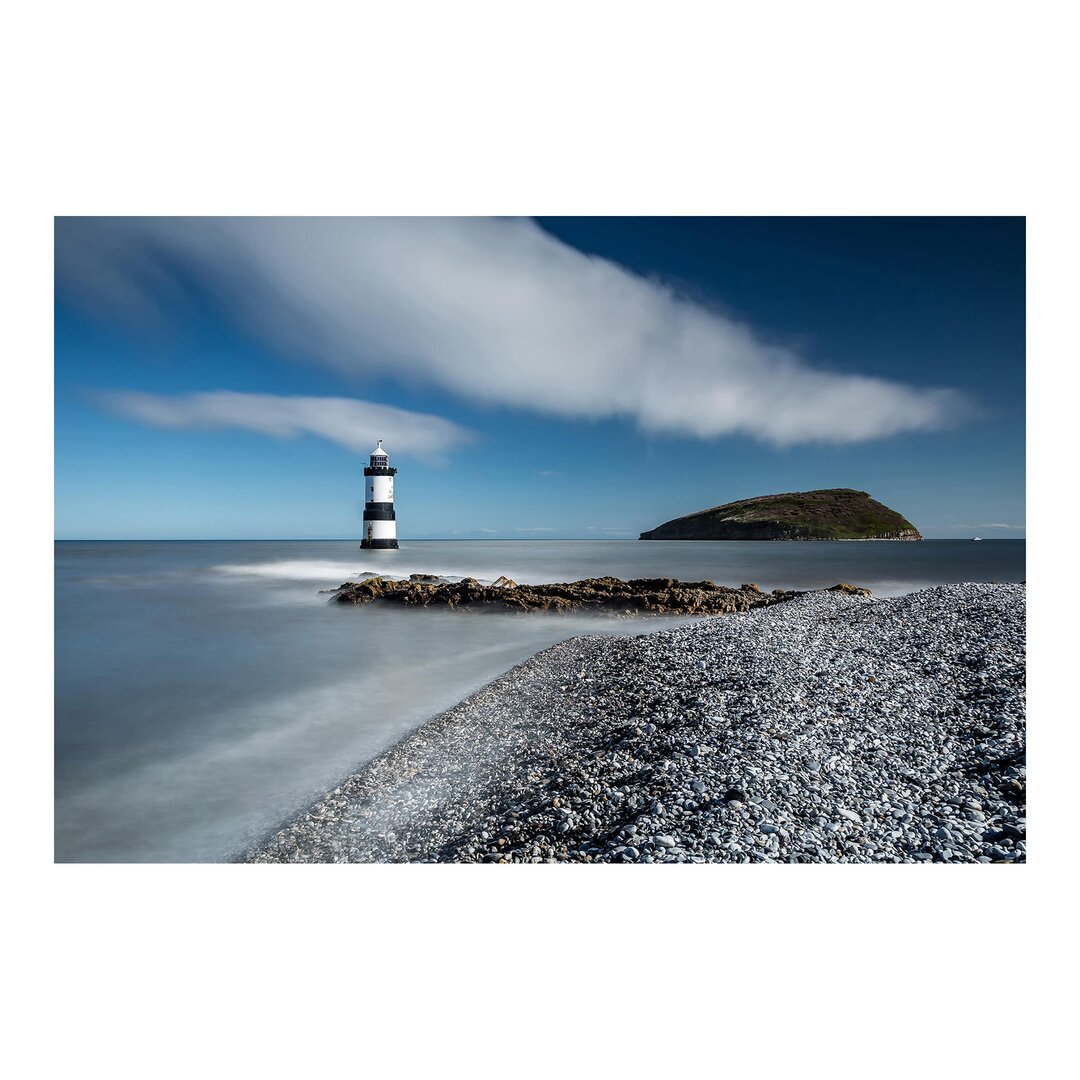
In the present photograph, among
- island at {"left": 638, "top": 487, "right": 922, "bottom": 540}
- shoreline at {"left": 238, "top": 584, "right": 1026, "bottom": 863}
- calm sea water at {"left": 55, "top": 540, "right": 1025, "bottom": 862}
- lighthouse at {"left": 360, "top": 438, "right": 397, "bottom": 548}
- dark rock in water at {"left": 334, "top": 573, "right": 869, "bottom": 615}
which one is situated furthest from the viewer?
dark rock in water at {"left": 334, "top": 573, "right": 869, "bottom": 615}

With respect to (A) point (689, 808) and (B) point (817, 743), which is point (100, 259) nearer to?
(A) point (689, 808)

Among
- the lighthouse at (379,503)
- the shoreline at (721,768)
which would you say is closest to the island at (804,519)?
the shoreline at (721,768)

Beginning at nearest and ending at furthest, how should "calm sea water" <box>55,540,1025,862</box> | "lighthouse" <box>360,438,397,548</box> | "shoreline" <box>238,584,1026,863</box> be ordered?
"shoreline" <box>238,584,1026,863</box>, "calm sea water" <box>55,540,1025,862</box>, "lighthouse" <box>360,438,397,548</box>

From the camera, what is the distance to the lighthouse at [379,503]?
777 centimetres

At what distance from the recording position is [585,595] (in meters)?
9.33

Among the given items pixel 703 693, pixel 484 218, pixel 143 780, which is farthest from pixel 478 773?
pixel 484 218

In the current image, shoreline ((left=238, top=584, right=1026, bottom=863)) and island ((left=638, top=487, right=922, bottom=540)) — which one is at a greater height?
island ((left=638, top=487, right=922, bottom=540))

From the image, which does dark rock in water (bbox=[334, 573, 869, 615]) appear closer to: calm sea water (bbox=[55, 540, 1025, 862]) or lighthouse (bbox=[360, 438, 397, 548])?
calm sea water (bbox=[55, 540, 1025, 862])

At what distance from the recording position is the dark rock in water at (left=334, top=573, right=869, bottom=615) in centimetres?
891

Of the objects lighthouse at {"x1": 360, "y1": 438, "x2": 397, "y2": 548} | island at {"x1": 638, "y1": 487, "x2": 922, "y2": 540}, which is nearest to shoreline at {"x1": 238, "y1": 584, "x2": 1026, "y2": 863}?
island at {"x1": 638, "y1": 487, "x2": 922, "y2": 540}

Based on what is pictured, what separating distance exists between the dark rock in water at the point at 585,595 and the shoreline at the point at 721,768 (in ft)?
13.6

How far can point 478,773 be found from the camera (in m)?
3.14

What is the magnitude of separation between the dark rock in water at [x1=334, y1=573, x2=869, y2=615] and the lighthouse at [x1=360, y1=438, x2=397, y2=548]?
3.94 feet

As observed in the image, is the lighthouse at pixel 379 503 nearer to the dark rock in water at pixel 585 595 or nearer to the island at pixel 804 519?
the dark rock in water at pixel 585 595
